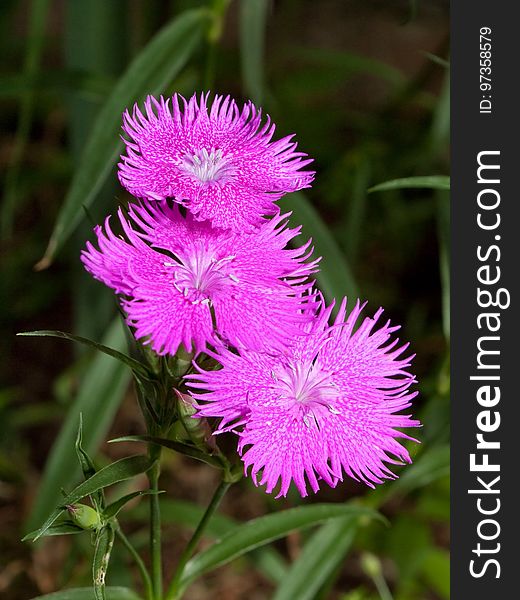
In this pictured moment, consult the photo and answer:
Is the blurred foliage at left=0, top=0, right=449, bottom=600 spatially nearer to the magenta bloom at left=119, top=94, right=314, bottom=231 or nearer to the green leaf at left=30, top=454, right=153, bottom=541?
the magenta bloom at left=119, top=94, right=314, bottom=231

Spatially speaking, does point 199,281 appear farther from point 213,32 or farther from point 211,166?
point 213,32

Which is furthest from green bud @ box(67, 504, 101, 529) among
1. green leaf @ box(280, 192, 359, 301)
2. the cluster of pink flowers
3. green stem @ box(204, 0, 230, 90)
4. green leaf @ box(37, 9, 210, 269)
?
green stem @ box(204, 0, 230, 90)

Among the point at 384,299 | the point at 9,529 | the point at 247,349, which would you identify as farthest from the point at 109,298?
the point at 247,349

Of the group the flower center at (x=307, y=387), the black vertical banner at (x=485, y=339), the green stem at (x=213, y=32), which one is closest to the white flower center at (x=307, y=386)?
the flower center at (x=307, y=387)

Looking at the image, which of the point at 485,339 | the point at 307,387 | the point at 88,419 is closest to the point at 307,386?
the point at 307,387

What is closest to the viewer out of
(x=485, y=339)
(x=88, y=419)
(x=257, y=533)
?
(x=257, y=533)

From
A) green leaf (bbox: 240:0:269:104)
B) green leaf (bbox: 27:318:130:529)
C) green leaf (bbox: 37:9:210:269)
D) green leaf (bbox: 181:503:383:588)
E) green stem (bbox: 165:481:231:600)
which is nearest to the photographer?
green stem (bbox: 165:481:231:600)
